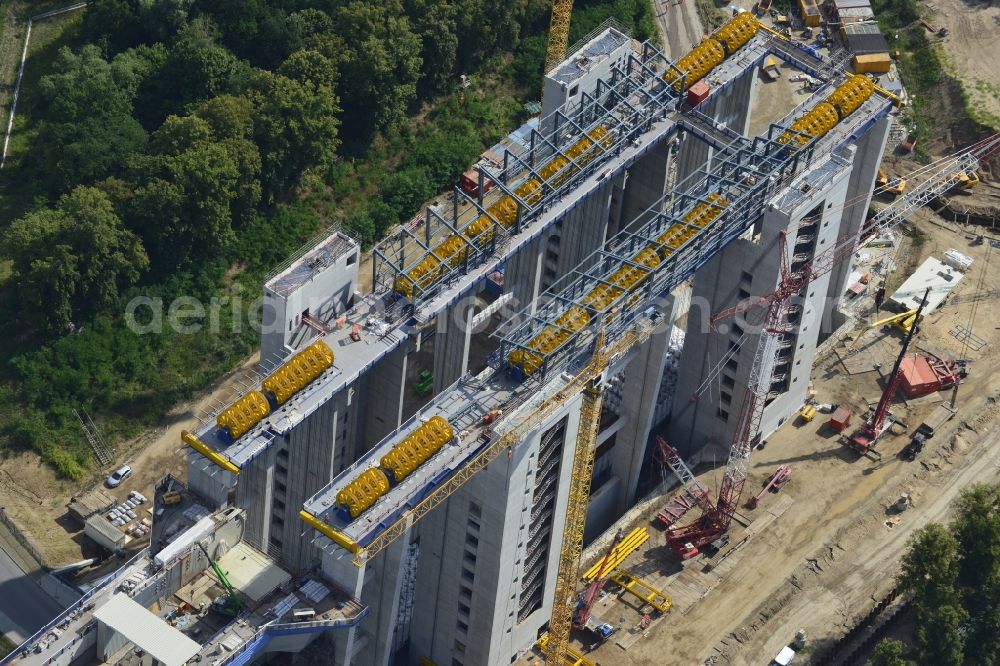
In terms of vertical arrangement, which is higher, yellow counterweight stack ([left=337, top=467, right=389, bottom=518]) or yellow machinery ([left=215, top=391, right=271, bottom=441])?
yellow machinery ([left=215, top=391, right=271, bottom=441])

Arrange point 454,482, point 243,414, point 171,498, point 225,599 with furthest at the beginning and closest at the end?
point 171,498, point 243,414, point 454,482, point 225,599

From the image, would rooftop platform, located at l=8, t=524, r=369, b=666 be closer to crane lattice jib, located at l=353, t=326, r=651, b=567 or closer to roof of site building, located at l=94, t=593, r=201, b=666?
roof of site building, located at l=94, t=593, r=201, b=666

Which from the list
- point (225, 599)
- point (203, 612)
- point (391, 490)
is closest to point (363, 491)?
point (391, 490)

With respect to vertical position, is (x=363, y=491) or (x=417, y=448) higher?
(x=417, y=448)

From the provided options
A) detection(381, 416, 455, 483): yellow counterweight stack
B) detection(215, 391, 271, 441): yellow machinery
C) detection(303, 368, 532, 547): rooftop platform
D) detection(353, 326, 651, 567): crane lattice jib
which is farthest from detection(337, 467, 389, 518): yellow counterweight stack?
detection(215, 391, 271, 441): yellow machinery

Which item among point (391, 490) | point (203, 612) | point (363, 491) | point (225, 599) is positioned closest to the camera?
point (363, 491)

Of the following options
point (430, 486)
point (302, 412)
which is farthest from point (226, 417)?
point (430, 486)

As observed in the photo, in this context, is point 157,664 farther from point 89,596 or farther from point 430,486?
point 430,486

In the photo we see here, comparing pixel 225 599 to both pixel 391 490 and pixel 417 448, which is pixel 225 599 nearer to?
pixel 391 490
